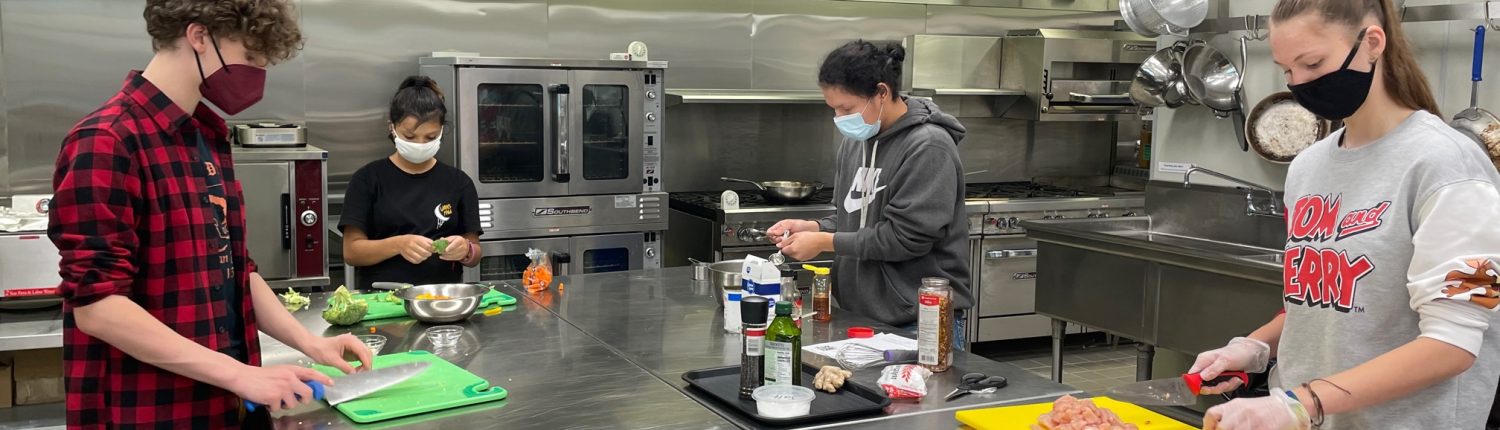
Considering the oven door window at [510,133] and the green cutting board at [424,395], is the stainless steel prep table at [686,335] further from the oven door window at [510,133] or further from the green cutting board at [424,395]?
the oven door window at [510,133]

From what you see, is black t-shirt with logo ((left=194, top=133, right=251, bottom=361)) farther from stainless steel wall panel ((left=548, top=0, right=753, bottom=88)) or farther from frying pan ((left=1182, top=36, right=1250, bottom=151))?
stainless steel wall panel ((left=548, top=0, right=753, bottom=88))

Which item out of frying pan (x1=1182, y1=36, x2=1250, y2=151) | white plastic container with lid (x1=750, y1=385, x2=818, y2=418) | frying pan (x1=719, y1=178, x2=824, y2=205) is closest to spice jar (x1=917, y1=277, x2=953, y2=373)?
white plastic container with lid (x1=750, y1=385, x2=818, y2=418)

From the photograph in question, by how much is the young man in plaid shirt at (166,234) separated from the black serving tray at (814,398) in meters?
0.76

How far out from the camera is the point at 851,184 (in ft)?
11.4

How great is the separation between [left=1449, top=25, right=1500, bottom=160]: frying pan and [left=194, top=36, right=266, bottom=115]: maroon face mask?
11.6 ft

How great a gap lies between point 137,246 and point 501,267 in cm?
340

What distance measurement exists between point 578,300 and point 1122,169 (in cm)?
515

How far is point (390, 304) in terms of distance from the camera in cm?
316

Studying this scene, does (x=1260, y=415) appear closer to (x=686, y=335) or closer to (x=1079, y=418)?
(x=1079, y=418)

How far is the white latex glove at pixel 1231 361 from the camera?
205cm

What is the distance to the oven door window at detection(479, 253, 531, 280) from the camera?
17.2ft

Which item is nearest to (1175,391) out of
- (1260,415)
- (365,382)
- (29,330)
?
(1260,415)

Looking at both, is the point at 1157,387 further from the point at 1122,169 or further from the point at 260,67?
the point at 1122,169

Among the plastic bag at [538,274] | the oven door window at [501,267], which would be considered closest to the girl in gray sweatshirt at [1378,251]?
the plastic bag at [538,274]
